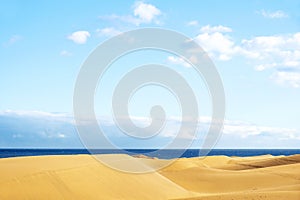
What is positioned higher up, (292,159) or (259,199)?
(292,159)

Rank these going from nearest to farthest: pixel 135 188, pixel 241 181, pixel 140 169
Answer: pixel 135 188 → pixel 140 169 → pixel 241 181

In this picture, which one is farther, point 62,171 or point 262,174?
point 262,174

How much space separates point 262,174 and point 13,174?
706 inches

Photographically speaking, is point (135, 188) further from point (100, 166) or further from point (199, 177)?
point (199, 177)

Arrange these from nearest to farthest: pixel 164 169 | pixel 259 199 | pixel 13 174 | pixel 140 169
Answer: pixel 259 199 < pixel 13 174 < pixel 140 169 < pixel 164 169

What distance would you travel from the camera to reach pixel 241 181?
2608cm

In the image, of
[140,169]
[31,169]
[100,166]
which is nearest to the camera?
[31,169]

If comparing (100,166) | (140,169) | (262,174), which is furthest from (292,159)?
(100,166)

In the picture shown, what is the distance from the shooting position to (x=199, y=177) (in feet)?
94.7

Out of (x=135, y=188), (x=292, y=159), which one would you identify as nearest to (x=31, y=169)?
(x=135, y=188)

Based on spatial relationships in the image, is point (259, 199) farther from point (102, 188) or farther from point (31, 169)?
point (31, 169)

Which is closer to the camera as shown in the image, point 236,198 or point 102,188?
point 236,198

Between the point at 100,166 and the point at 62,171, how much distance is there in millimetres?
3102

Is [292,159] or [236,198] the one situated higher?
[292,159]
